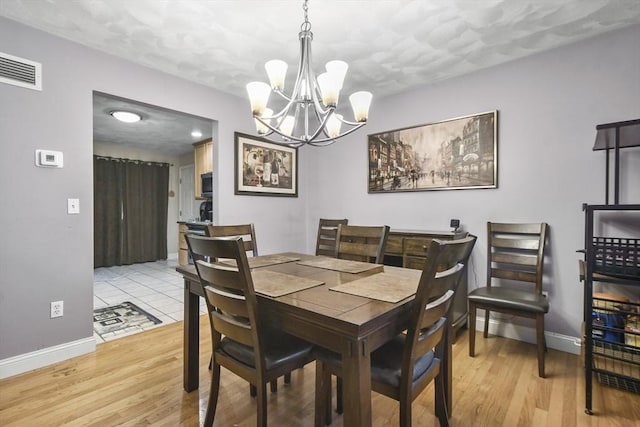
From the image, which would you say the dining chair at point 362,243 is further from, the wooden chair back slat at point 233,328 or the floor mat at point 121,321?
the floor mat at point 121,321

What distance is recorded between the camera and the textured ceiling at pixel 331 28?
74.5 inches

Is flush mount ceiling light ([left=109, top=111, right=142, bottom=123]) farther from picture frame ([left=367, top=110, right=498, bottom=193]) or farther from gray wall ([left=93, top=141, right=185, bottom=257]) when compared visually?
picture frame ([left=367, top=110, right=498, bottom=193])

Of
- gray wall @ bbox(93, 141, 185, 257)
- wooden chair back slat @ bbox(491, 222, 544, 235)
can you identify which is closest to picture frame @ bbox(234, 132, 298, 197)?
wooden chair back slat @ bbox(491, 222, 544, 235)

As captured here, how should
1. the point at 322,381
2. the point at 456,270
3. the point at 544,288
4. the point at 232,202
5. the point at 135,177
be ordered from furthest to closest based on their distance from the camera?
the point at 135,177 < the point at 232,202 < the point at 544,288 < the point at 322,381 < the point at 456,270

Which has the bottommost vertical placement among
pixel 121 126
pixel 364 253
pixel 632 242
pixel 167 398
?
pixel 167 398

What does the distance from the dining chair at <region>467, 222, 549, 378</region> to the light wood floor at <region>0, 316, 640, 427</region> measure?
0.23m

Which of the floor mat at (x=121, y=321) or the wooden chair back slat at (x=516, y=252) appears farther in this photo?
the floor mat at (x=121, y=321)

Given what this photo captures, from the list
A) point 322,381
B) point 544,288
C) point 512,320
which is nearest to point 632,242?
point 544,288

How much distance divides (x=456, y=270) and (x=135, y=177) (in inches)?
248

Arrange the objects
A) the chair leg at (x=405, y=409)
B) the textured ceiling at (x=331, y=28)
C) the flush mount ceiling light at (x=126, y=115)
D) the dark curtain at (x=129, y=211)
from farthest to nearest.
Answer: the dark curtain at (x=129, y=211) → the flush mount ceiling light at (x=126, y=115) → the textured ceiling at (x=331, y=28) → the chair leg at (x=405, y=409)

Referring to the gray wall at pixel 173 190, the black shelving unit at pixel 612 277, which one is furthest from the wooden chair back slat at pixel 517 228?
the gray wall at pixel 173 190

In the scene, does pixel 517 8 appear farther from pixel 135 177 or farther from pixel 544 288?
pixel 135 177

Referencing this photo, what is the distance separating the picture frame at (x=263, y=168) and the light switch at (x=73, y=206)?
1396mm

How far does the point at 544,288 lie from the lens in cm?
249
